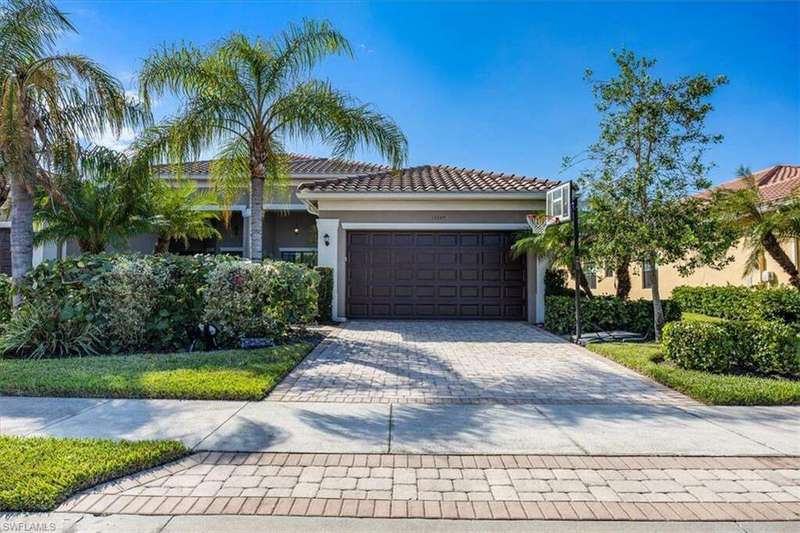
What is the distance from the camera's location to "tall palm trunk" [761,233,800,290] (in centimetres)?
1266

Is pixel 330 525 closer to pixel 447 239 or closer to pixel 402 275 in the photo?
pixel 402 275

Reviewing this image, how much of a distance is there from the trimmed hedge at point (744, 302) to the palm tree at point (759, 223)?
2.02 feet

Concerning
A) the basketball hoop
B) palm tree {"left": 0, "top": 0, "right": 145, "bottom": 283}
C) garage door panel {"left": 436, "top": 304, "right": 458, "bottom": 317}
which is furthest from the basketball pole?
palm tree {"left": 0, "top": 0, "right": 145, "bottom": 283}

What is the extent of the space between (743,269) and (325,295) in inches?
547

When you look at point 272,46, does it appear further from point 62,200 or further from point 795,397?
point 795,397

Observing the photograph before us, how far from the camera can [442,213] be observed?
13773 millimetres

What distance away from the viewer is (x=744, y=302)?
1388 centimetres

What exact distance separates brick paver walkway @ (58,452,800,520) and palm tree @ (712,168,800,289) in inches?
433

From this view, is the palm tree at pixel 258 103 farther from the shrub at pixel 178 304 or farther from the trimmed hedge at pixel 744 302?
the trimmed hedge at pixel 744 302

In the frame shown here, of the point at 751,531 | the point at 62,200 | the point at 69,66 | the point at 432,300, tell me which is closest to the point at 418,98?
the point at 432,300

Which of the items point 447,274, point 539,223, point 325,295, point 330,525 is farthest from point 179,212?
point 330,525

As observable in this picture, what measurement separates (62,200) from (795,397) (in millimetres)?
13203

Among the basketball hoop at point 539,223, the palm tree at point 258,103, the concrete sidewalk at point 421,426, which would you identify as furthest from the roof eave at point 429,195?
the concrete sidewalk at point 421,426

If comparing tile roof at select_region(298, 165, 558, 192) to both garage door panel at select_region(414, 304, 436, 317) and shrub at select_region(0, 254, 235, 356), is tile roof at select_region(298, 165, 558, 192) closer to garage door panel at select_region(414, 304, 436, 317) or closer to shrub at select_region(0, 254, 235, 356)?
garage door panel at select_region(414, 304, 436, 317)
